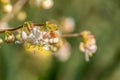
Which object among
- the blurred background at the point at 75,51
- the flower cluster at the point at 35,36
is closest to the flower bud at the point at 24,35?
the flower cluster at the point at 35,36

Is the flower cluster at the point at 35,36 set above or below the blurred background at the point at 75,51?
above

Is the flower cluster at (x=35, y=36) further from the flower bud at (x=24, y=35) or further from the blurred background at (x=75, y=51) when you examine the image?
the blurred background at (x=75, y=51)

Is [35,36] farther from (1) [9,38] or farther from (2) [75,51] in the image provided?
(2) [75,51]

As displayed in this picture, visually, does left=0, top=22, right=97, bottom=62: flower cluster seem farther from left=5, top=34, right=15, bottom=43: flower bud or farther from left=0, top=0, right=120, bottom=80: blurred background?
left=0, top=0, right=120, bottom=80: blurred background

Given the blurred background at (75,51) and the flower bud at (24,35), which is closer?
the flower bud at (24,35)

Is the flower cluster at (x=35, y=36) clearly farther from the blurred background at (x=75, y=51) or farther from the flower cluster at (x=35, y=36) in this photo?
the blurred background at (x=75, y=51)

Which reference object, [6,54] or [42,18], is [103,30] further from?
[6,54]

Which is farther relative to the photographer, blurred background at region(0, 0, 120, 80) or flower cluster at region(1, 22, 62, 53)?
blurred background at region(0, 0, 120, 80)

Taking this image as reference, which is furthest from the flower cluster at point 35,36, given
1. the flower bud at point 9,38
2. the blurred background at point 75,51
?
the blurred background at point 75,51

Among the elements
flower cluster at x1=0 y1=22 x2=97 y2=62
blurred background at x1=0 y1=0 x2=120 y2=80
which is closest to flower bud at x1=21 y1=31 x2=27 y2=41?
flower cluster at x1=0 y1=22 x2=97 y2=62
